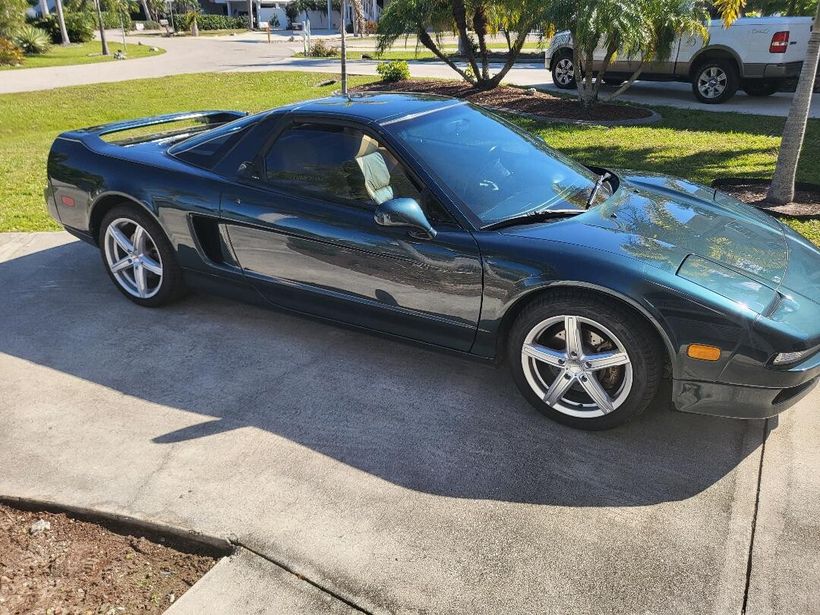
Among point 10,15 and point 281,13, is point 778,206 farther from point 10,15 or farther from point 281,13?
point 281,13

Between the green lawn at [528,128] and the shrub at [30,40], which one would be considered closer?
the green lawn at [528,128]

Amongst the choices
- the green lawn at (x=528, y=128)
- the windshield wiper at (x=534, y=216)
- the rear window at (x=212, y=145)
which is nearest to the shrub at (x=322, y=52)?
the green lawn at (x=528, y=128)

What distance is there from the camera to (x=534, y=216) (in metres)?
3.37

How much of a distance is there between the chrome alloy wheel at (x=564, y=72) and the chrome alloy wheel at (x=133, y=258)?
11.8 meters

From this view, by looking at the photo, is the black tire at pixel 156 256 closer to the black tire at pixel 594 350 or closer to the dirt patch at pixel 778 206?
the black tire at pixel 594 350

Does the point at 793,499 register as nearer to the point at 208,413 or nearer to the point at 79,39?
the point at 208,413

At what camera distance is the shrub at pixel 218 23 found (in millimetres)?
61719

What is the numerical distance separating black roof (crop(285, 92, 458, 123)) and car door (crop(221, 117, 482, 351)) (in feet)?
0.33

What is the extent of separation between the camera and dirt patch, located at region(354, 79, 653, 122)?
10969 millimetres

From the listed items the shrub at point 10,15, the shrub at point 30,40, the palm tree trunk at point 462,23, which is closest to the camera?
the palm tree trunk at point 462,23

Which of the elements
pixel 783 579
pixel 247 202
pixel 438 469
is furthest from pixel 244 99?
pixel 783 579

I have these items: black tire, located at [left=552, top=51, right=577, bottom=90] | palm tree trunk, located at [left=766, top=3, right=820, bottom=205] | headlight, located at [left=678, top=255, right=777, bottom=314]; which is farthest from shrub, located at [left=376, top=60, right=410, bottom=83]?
headlight, located at [left=678, top=255, right=777, bottom=314]

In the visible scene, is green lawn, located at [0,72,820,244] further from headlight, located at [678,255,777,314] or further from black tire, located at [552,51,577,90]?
black tire, located at [552,51,577,90]

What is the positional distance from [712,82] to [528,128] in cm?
460
